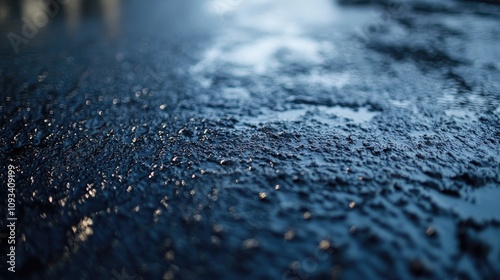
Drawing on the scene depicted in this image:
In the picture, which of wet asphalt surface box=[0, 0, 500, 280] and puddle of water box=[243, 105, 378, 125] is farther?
puddle of water box=[243, 105, 378, 125]

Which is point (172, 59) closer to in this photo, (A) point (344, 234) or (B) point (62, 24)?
(B) point (62, 24)

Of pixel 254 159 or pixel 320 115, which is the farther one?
pixel 320 115

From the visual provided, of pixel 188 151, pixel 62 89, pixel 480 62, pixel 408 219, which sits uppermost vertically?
pixel 62 89

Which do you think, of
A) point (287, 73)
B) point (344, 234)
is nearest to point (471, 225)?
point (344, 234)

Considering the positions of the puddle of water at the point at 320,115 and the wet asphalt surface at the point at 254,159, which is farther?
the puddle of water at the point at 320,115
